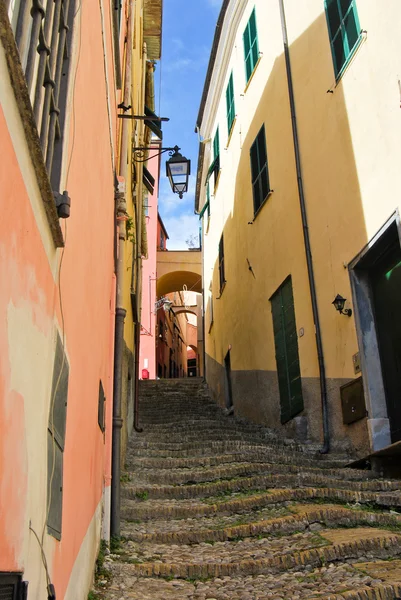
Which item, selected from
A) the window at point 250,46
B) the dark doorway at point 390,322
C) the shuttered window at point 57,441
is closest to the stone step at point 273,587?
the shuttered window at point 57,441

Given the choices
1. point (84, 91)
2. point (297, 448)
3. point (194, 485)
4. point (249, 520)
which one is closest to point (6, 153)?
point (84, 91)

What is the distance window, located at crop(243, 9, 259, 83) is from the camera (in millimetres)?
11789

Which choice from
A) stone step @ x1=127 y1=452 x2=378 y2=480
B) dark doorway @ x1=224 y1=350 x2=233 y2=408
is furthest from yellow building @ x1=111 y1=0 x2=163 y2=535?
dark doorway @ x1=224 y1=350 x2=233 y2=408

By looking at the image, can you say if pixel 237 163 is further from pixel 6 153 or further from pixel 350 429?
pixel 6 153

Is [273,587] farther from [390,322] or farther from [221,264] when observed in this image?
[221,264]

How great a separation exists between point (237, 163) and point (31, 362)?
11448mm

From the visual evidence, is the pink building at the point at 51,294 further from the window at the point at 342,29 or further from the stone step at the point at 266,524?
the window at the point at 342,29

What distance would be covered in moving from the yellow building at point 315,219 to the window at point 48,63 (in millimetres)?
4403

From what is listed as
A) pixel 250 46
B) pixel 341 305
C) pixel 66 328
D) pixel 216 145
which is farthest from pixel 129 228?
pixel 216 145

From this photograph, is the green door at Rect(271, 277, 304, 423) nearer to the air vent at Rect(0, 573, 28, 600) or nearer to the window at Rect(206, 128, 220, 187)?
the window at Rect(206, 128, 220, 187)

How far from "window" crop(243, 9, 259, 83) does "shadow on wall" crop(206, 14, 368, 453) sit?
1.18 metres

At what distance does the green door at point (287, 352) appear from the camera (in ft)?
29.2

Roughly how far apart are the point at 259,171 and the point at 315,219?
286cm

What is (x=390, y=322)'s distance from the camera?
23.0 feet
